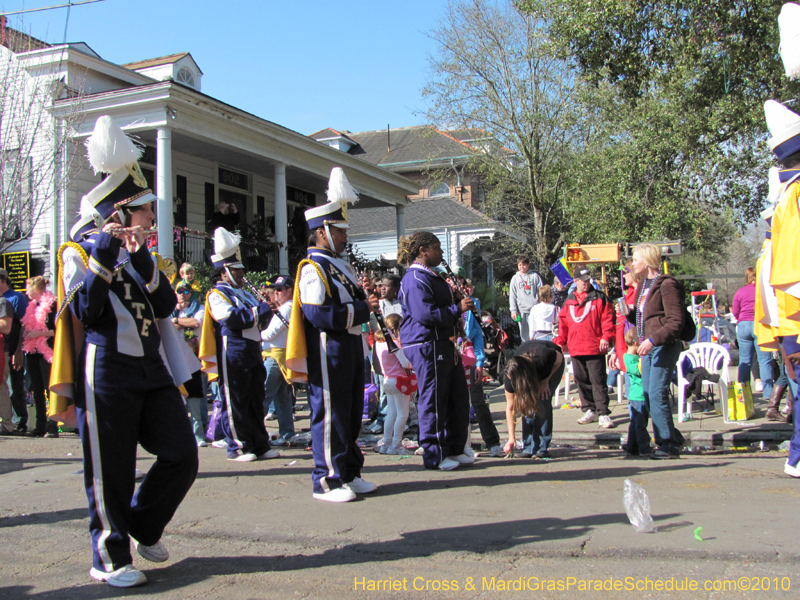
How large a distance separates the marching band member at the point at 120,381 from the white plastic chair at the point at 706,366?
6.30m

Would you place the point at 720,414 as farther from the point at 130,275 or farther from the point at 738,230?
the point at 738,230

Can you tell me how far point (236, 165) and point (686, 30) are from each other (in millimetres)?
10964

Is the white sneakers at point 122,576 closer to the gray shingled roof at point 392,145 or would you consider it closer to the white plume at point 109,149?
the white plume at point 109,149

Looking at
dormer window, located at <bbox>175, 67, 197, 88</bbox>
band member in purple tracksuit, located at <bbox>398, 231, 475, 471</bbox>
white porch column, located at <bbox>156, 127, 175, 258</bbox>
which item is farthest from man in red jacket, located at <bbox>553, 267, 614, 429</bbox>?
dormer window, located at <bbox>175, 67, 197, 88</bbox>

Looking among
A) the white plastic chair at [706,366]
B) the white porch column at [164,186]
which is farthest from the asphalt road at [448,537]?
the white porch column at [164,186]

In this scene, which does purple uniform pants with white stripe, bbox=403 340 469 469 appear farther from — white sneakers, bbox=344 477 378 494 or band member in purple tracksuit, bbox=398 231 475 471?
white sneakers, bbox=344 477 378 494

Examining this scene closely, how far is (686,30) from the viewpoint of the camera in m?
14.9

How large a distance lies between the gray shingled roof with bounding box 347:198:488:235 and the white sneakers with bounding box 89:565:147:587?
24508 millimetres

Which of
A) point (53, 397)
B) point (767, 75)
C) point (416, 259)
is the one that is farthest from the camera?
point (767, 75)

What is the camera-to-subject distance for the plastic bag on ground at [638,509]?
3.85 m

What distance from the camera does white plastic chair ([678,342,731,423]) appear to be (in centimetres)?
800

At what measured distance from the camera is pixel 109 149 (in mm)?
3729

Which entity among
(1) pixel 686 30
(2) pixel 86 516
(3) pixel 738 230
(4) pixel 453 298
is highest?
(1) pixel 686 30

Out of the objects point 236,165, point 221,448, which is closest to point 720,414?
point 221,448
